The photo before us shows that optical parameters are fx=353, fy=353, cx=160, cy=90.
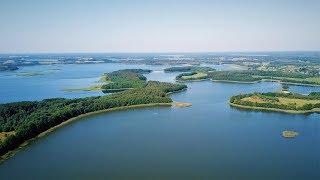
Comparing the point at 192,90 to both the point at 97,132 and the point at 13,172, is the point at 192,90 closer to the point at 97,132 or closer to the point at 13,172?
the point at 97,132

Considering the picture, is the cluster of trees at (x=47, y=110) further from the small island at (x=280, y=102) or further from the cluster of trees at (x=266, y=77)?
the cluster of trees at (x=266, y=77)

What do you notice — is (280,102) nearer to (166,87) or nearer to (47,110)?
(166,87)

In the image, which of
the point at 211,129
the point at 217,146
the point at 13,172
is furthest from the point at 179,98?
the point at 13,172

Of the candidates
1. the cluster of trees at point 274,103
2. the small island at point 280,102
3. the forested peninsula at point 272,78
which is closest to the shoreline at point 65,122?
the cluster of trees at point 274,103

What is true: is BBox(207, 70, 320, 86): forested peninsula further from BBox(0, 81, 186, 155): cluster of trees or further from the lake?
the lake

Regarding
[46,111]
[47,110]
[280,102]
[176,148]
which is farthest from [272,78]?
[176,148]
